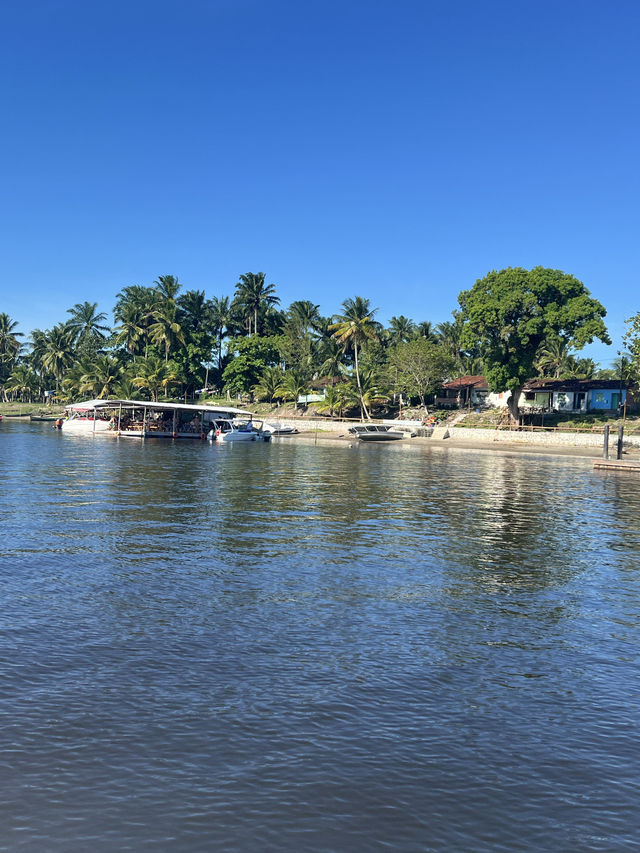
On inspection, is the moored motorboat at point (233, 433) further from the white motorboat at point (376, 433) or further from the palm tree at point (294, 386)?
the palm tree at point (294, 386)

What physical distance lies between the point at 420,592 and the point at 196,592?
4.57m

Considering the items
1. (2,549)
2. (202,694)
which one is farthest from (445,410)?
(202,694)

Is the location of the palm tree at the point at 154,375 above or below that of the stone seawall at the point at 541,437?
above

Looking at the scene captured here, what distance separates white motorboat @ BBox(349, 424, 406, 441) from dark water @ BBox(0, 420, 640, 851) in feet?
190

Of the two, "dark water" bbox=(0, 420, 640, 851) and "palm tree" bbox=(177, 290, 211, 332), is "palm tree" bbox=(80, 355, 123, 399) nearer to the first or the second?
"palm tree" bbox=(177, 290, 211, 332)

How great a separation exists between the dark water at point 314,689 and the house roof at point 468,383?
73.7 meters

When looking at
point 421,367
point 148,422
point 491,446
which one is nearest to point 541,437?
point 491,446

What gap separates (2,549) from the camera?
55.2 ft

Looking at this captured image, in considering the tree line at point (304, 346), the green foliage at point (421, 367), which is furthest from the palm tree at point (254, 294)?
the green foliage at point (421, 367)

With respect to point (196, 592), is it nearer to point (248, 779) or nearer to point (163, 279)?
point (248, 779)

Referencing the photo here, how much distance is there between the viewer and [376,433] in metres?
79.3

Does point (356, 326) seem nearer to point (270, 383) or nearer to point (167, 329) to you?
point (270, 383)

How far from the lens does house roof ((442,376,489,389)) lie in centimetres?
9338

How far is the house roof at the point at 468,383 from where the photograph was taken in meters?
93.4
